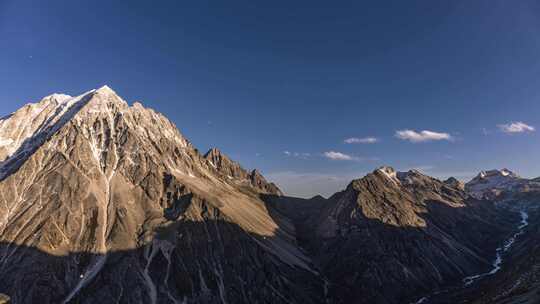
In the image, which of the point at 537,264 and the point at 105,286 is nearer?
the point at 537,264

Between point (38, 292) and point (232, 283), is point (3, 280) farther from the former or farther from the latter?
point (232, 283)

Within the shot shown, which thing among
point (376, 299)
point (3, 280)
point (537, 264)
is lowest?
A: point (376, 299)

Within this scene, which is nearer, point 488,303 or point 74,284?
point 488,303

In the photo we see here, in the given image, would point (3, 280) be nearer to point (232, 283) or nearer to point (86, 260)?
point (86, 260)

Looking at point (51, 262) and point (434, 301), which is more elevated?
point (51, 262)

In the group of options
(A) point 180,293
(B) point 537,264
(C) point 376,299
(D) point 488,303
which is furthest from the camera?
(C) point 376,299

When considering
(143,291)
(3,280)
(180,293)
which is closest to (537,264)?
(180,293)

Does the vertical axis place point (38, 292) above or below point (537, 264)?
below

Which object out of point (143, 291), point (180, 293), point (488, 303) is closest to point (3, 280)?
point (143, 291)

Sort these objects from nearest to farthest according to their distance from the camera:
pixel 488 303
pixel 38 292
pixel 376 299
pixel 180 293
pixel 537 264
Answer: pixel 488 303
pixel 537 264
pixel 38 292
pixel 180 293
pixel 376 299
